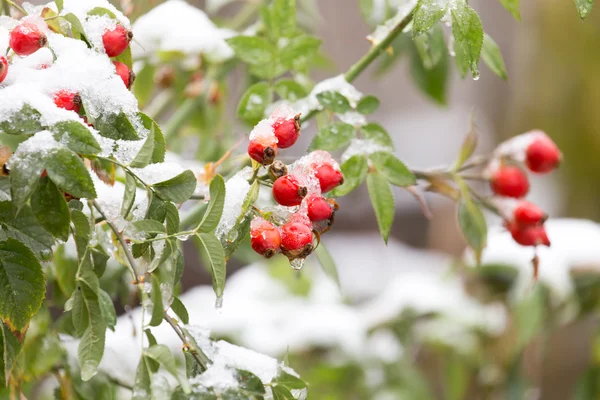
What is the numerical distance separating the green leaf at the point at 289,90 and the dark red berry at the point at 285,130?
0.61 ft

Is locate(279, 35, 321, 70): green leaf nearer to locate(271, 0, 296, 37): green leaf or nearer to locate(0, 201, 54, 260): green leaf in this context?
locate(271, 0, 296, 37): green leaf

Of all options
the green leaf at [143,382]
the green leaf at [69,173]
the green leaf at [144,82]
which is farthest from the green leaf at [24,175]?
the green leaf at [144,82]

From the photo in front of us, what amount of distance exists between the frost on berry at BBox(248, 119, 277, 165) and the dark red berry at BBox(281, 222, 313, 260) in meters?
0.04

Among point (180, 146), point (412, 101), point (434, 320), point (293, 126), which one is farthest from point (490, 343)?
point (412, 101)

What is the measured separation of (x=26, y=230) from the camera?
15.5 inches

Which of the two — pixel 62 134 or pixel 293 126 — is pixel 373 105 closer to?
pixel 293 126

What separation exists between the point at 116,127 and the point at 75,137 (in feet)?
0.14

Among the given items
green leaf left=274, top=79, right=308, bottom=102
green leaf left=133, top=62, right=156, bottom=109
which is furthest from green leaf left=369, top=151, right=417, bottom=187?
green leaf left=133, top=62, right=156, bottom=109

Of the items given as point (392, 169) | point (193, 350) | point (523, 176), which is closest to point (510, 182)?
point (523, 176)

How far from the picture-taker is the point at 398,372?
1.25 metres

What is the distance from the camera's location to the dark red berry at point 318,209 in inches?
16.8

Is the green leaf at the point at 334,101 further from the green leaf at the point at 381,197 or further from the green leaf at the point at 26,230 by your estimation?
Result: the green leaf at the point at 26,230

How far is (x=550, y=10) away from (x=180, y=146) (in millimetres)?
1165

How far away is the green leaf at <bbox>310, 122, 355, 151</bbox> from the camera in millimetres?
537
